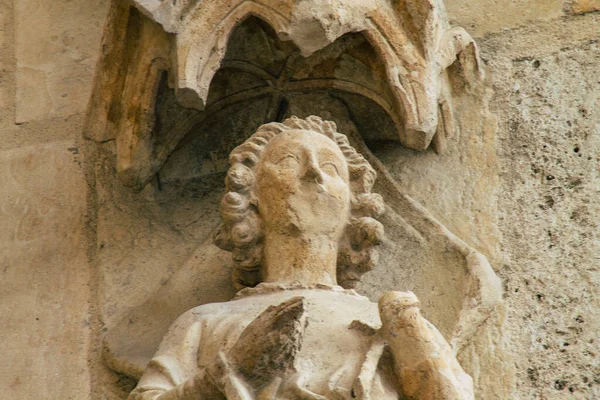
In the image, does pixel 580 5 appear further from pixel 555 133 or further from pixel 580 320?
pixel 580 320

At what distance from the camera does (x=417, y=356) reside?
2.29 m

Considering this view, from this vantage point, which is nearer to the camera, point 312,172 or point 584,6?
point 312,172

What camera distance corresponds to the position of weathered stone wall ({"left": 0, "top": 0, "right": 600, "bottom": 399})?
112 inches

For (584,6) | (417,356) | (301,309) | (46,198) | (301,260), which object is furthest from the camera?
(584,6)

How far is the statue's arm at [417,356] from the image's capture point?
228cm

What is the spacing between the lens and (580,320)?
283 cm

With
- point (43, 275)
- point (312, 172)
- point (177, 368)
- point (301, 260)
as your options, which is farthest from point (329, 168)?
point (43, 275)

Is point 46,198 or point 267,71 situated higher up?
point 267,71

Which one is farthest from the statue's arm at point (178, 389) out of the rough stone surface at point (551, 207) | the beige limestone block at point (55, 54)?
the beige limestone block at point (55, 54)

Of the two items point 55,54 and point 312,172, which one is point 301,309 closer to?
point 312,172

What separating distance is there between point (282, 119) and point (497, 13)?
568 millimetres

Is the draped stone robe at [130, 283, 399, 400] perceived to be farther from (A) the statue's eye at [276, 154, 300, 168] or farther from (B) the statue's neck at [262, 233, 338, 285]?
(A) the statue's eye at [276, 154, 300, 168]

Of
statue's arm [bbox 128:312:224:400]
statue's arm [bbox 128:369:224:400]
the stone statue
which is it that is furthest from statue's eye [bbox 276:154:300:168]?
statue's arm [bbox 128:369:224:400]

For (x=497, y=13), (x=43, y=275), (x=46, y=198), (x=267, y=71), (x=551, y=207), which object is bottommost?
(x=43, y=275)
